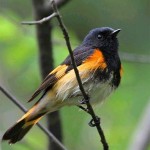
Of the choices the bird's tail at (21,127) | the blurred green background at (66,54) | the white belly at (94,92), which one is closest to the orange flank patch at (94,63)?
the white belly at (94,92)

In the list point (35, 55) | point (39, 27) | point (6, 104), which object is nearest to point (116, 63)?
point (39, 27)

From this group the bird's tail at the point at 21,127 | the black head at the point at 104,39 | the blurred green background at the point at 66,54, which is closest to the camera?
the bird's tail at the point at 21,127

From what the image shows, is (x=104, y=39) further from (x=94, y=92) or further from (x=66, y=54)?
(x=94, y=92)

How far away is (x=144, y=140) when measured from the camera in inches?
249

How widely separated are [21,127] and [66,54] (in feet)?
3.66

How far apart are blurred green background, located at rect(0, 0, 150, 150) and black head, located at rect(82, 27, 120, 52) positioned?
480 millimetres

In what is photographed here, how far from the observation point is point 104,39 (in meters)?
6.21

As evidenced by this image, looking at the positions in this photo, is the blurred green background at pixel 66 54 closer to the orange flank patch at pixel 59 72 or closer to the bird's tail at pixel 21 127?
the bird's tail at pixel 21 127

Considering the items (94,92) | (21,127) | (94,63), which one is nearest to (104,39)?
(94,63)

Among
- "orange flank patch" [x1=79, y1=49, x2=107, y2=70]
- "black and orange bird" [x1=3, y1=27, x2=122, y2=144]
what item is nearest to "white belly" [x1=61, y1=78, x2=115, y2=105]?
"black and orange bird" [x1=3, y1=27, x2=122, y2=144]

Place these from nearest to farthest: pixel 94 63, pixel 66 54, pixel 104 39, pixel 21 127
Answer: pixel 94 63 → pixel 21 127 → pixel 104 39 → pixel 66 54

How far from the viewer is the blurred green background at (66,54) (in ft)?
22.6

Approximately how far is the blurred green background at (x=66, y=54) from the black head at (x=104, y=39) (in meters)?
0.48

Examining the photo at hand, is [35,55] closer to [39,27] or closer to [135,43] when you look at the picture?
[39,27]
